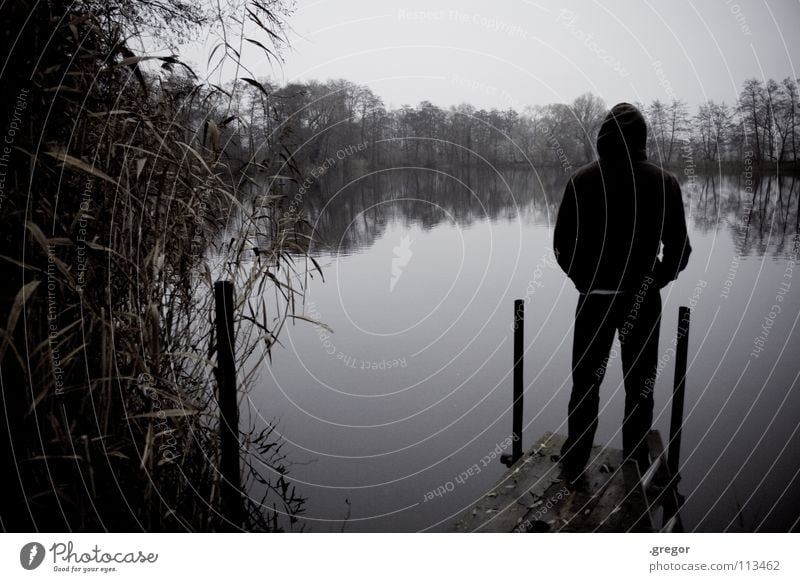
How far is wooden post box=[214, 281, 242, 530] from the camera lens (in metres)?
2.05

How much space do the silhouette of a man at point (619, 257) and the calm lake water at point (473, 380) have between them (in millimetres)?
1754

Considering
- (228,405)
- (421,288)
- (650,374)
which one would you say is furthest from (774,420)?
(421,288)

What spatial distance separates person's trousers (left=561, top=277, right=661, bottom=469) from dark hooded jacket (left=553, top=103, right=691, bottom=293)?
98mm

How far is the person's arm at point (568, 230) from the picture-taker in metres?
2.62

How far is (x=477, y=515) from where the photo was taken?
2.43 m

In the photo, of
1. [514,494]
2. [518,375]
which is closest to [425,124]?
[518,375]

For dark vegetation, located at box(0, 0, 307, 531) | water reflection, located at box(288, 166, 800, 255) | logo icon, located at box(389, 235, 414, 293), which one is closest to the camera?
dark vegetation, located at box(0, 0, 307, 531)

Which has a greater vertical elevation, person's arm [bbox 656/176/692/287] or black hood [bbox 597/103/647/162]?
black hood [bbox 597/103/647/162]

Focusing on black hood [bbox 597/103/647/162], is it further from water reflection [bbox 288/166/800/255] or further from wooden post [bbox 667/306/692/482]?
water reflection [bbox 288/166/800/255]

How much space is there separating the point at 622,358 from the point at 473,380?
396cm

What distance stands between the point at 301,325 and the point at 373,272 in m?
Answer: 2.58
